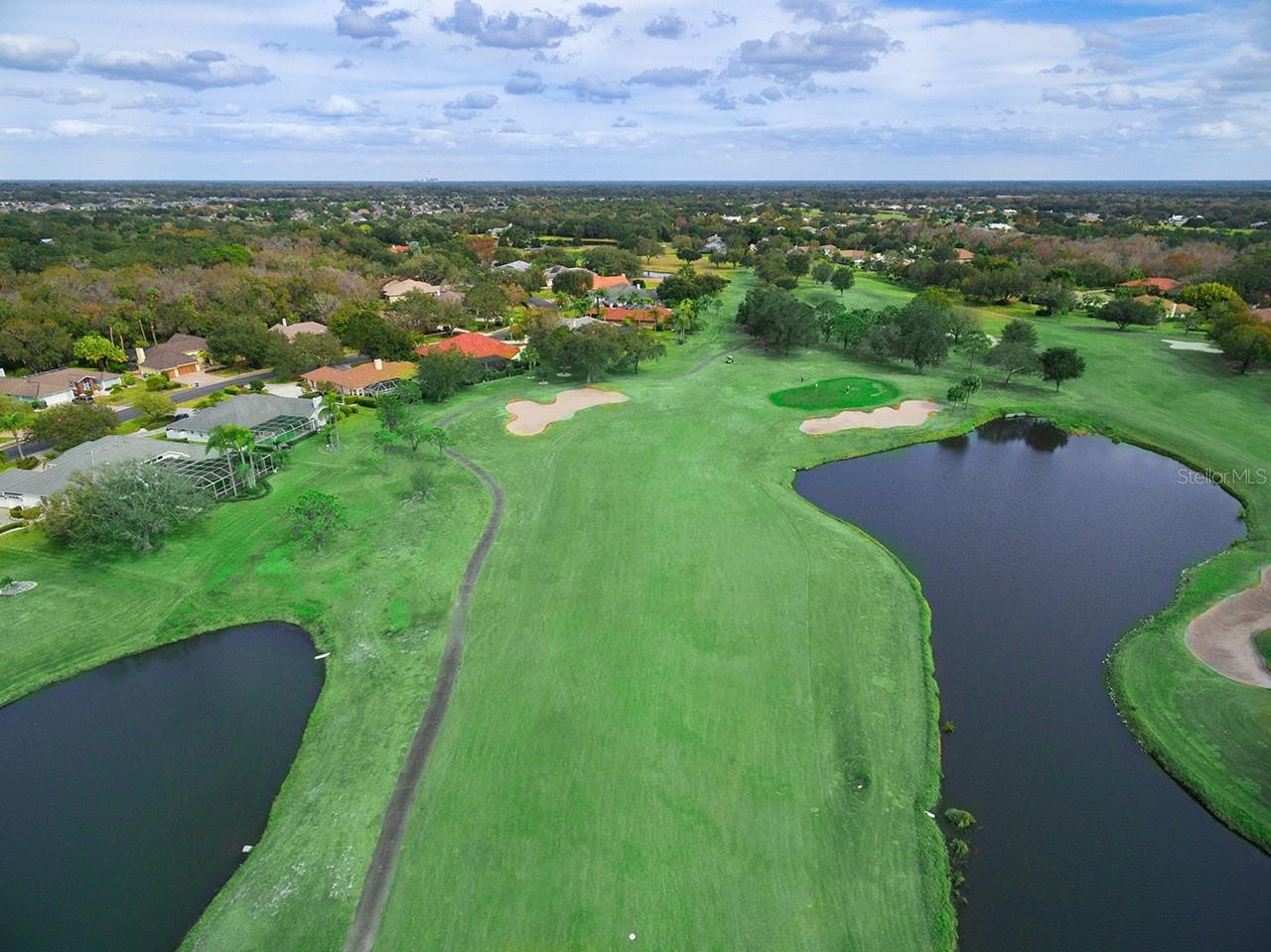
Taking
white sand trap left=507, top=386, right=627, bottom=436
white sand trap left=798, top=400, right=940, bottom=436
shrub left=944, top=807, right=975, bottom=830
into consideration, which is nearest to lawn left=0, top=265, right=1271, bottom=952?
shrub left=944, top=807, right=975, bottom=830

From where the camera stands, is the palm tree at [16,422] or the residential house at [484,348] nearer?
the palm tree at [16,422]

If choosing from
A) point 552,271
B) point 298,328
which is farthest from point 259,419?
point 552,271

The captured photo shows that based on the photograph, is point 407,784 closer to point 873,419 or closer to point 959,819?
point 959,819

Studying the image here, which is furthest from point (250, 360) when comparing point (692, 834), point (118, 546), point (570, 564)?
point (692, 834)

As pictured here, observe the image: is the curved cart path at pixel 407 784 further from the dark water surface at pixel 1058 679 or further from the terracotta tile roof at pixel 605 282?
the terracotta tile roof at pixel 605 282

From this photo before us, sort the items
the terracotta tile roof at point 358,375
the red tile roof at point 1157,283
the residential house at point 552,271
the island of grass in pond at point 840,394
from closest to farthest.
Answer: the island of grass in pond at point 840,394
the terracotta tile roof at point 358,375
the red tile roof at point 1157,283
the residential house at point 552,271

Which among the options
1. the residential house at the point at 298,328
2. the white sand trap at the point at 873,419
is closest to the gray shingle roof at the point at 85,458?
the residential house at the point at 298,328
